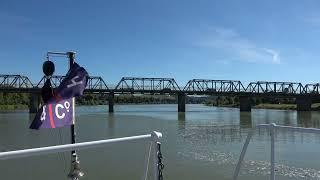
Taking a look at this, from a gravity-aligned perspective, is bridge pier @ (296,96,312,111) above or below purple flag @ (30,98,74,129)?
below

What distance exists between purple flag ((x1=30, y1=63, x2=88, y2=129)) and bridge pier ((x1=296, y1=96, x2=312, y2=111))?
552ft

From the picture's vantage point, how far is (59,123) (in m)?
7.89

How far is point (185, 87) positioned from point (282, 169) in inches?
6134

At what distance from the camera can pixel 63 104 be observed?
8109mm

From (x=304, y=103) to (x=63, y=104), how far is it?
17099 cm

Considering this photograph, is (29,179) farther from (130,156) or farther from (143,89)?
(143,89)

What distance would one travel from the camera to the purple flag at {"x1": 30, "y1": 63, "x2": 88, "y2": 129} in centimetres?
749

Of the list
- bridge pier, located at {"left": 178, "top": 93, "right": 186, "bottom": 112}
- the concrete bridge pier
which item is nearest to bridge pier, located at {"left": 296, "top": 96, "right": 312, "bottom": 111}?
bridge pier, located at {"left": 178, "top": 93, "right": 186, "bottom": 112}

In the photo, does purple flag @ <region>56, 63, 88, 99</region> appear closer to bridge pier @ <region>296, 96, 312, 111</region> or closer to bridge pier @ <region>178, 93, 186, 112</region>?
bridge pier @ <region>178, 93, 186, 112</region>

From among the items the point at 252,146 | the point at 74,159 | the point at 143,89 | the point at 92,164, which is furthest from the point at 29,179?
the point at 143,89

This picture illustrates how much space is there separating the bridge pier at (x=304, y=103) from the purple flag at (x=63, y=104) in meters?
168

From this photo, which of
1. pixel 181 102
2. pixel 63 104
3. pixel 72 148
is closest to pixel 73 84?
pixel 63 104

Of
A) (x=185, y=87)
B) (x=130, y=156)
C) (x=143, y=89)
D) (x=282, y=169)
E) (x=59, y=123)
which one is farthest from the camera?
(x=185, y=87)

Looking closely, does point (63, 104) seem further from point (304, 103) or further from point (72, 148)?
point (304, 103)
